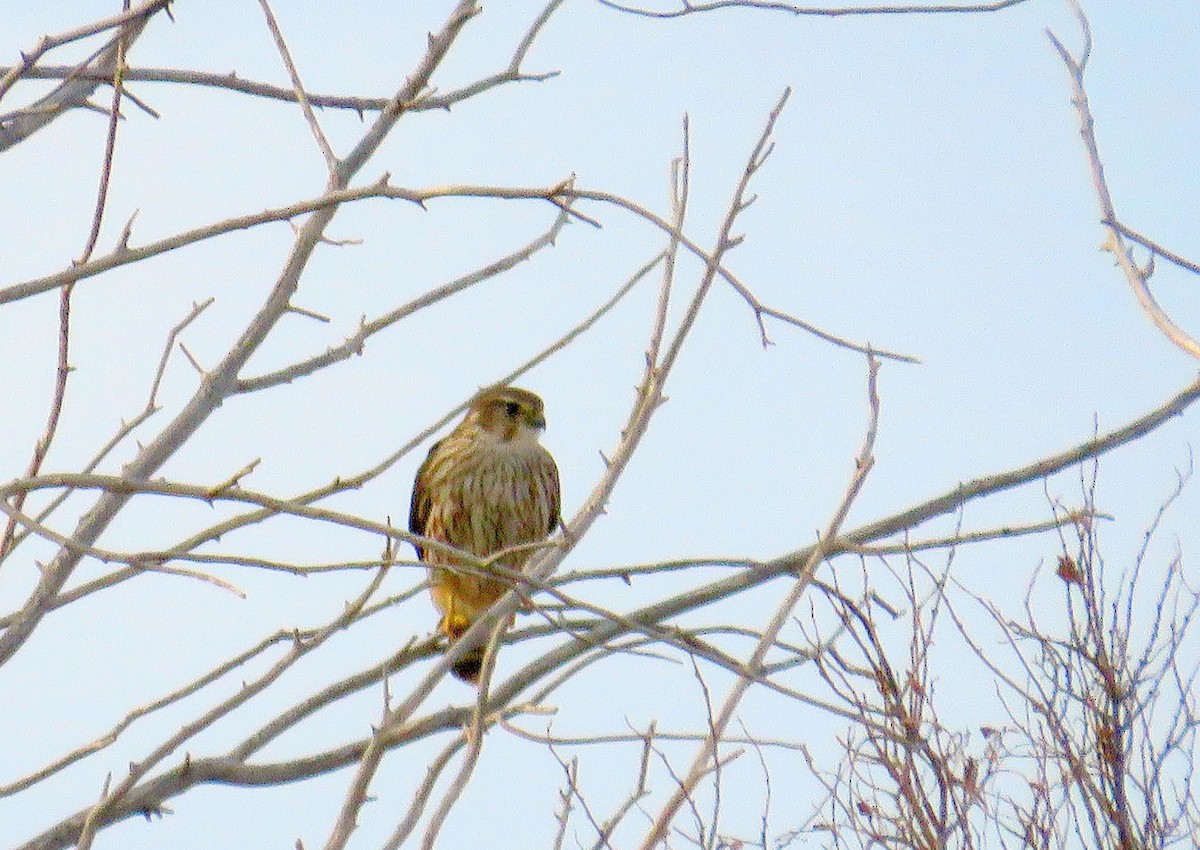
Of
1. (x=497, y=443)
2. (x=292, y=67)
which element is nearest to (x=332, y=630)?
(x=292, y=67)

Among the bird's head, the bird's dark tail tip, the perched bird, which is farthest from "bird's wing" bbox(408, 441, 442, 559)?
the bird's dark tail tip

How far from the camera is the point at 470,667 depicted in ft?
17.3

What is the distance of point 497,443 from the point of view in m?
6.07

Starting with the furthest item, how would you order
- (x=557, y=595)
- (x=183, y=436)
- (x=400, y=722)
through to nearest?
(x=183, y=436) → (x=400, y=722) → (x=557, y=595)

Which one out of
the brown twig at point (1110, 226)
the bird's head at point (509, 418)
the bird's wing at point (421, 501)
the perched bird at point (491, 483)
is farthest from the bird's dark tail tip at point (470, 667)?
the brown twig at point (1110, 226)

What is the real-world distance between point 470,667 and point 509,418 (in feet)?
3.77

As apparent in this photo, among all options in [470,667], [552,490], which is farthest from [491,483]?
[470,667]

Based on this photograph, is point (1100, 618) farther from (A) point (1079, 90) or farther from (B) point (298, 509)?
(B) point (298, 509)

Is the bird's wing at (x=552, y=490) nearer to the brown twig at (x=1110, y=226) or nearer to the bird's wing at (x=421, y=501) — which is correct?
the bird's wing at (x=421, y=501)

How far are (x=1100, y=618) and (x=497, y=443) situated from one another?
2285mm

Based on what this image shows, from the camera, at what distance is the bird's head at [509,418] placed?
609 cm

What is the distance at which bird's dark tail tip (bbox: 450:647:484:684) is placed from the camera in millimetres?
5215

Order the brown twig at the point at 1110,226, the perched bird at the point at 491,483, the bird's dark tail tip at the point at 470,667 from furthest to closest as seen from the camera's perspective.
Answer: the perched bird at the point at 491,483 → the bird's dark tail tip at the point at 470,667 → the brown twig at the point at 1110,226

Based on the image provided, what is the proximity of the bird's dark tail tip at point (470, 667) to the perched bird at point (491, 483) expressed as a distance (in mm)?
342
